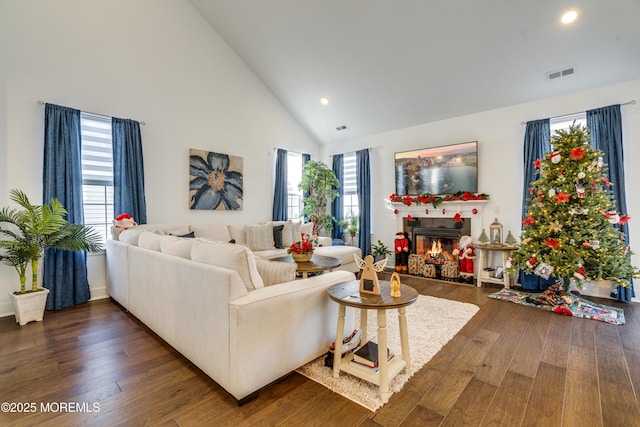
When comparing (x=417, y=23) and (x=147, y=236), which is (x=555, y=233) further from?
(x=147, y=236)

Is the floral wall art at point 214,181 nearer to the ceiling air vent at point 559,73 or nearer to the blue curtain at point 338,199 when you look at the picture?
the blue curtain at point 338,199

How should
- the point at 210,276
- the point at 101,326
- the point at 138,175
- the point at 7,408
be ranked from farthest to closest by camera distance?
1. the point at 138,175
2. the point at 101,326
3. the point at 210,276
4. the point at 7,408

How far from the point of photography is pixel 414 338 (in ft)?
9.05

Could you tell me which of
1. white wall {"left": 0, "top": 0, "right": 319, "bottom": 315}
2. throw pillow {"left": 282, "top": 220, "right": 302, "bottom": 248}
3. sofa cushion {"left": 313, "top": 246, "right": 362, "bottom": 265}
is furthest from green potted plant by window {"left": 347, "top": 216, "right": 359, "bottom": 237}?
white wall {"left": 0, "top": 0, "right": 319, "bottom": 315}

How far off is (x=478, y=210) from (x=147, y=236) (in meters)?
4.82

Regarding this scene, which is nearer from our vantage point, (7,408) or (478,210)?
(7,408)

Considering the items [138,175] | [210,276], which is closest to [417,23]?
[210,276]

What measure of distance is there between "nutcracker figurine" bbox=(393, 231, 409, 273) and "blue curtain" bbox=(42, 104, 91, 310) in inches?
192

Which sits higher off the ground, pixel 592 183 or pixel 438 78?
pixel 438 78

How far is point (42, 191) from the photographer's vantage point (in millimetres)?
3621

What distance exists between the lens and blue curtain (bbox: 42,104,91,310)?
358cm

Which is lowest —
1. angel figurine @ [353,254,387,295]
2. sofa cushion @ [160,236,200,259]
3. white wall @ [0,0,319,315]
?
angel figurine @ [353,254,387,295]

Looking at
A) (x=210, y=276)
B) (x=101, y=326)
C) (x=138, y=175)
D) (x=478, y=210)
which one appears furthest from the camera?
(x=478, y=210)

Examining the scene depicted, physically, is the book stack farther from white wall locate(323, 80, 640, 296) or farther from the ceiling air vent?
the ceiling air vent
